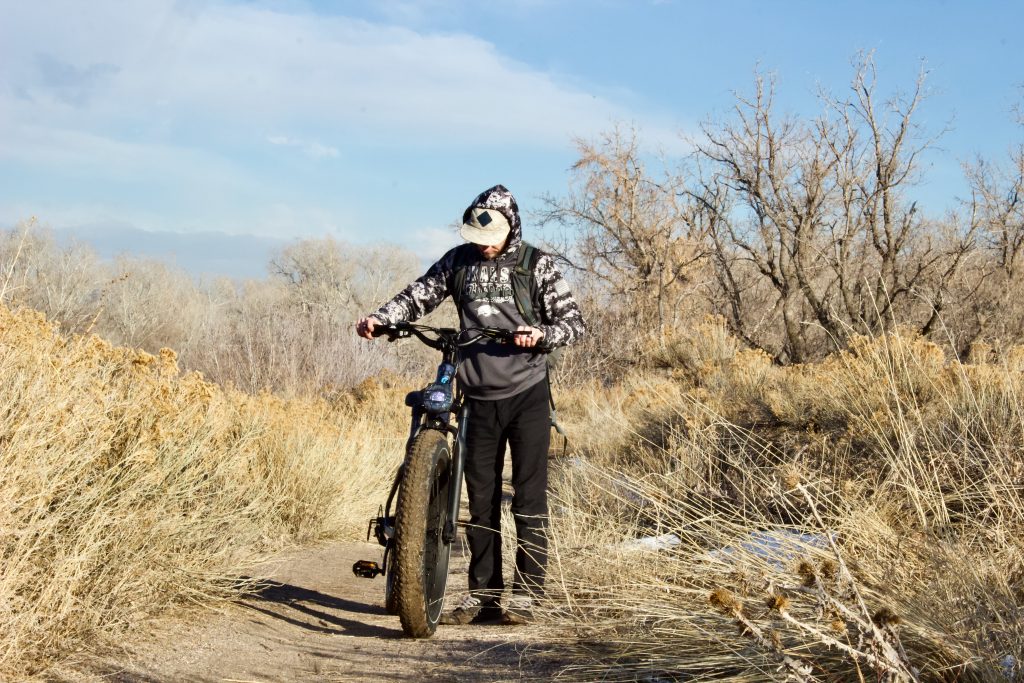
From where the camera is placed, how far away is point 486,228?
17.5 ft

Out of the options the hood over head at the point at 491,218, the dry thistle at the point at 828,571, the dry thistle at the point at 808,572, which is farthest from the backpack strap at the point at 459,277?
the dry thistle at the point at 808,572

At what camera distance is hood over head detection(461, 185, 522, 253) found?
210 inches

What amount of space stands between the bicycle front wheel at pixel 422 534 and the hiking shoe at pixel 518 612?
1.11ft

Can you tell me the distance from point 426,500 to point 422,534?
0.50 ft

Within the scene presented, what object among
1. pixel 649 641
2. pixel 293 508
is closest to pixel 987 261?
pixel 293 508

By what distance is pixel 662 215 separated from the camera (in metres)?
24.9

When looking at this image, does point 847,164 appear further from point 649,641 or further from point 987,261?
point 649,641

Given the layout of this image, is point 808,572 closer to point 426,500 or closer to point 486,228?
point 426,500

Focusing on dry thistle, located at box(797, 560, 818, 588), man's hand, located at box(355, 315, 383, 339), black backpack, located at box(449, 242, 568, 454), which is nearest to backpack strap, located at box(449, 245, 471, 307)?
black backpack, located at box(449, 242, 568, 454)

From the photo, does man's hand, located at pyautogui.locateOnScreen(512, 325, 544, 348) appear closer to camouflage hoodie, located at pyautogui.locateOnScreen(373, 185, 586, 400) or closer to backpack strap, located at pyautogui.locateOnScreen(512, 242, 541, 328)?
camouflage hoodie, located at pyautogui.locateOnScreen(373, 185, 586, 400)

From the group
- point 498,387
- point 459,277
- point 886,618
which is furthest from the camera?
point 459,277

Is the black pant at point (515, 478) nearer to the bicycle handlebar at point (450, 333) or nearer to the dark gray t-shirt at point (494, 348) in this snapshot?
the dark gray t-shirt at point (494, 348)

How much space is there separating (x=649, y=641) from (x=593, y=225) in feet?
72.8

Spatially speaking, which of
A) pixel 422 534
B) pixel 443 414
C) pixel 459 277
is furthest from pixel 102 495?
pixel 459 277
